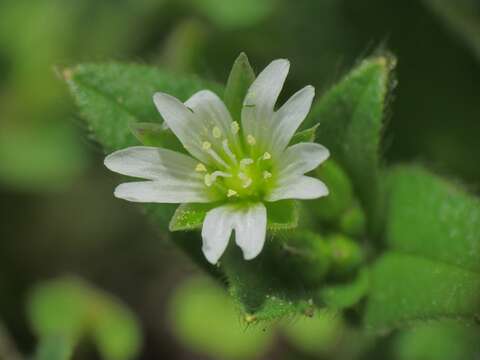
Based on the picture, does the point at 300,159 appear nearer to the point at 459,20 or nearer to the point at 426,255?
the point at 426,255

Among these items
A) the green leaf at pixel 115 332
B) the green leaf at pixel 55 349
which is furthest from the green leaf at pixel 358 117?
the green leaf at pixel 115 332

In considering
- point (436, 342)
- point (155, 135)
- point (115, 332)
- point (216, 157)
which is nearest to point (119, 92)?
point (155, 135)

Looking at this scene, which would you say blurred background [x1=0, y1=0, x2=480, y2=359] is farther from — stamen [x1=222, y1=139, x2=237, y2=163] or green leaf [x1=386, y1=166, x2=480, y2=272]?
stamen [x1=222, y1=139, x2=237, y2=163]

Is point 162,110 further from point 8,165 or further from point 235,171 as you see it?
point 8,165

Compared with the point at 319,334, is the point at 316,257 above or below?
above

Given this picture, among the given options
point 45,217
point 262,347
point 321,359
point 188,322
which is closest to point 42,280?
point 45,217

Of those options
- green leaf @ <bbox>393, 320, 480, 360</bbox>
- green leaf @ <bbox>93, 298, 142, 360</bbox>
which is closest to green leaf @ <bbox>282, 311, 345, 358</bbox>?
green leaf @ <bbox>393, 320, 480, 360</bbox>
